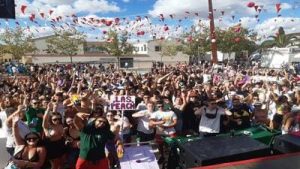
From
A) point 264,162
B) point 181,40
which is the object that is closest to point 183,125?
point 264,162

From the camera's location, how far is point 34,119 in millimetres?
7500

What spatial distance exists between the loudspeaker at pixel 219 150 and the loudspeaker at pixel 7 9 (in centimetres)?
1116

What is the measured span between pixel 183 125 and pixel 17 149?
4113mm

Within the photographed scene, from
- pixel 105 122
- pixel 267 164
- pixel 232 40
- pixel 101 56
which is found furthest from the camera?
pixel 101 56

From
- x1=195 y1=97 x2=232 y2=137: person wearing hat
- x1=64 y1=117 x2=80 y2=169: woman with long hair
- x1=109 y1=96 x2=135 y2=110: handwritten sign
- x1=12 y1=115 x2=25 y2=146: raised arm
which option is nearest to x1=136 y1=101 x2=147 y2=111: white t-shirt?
x1=109 y1=96 x2=135 y2=110: handwritten sign

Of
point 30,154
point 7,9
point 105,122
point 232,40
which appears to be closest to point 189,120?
point 105,122

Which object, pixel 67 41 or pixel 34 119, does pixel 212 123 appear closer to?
pixel 34 119

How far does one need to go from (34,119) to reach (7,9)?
8104 mm

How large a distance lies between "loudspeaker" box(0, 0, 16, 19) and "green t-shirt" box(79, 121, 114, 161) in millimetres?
10018

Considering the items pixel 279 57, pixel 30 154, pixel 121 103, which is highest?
pixel 279 57

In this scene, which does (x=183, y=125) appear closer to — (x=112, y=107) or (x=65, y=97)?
(x=112, y=107)

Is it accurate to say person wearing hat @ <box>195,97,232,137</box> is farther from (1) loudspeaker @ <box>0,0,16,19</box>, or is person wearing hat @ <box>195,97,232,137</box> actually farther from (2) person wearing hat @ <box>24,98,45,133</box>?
(1) loudspeaker @ <box>0,0,16,19</box>

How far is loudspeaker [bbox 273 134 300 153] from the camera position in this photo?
5008mm

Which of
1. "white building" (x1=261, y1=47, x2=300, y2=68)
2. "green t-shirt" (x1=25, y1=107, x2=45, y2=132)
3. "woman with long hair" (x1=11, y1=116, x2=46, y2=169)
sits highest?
"white building" (x1=261, y1=47, x2=300, y2=68)
